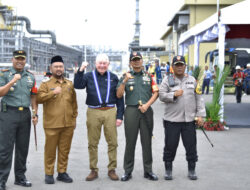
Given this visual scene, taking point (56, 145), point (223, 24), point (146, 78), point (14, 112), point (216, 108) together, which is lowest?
point (56, 145)

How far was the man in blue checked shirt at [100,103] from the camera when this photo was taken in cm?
491

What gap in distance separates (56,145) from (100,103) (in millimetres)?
895

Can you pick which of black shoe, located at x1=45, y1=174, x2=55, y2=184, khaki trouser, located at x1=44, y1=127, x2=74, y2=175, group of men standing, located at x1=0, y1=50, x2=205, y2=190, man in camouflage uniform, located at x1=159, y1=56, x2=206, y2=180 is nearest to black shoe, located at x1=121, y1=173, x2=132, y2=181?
group of men standing, located at x1=0, y1=50, x2=205, y2=190

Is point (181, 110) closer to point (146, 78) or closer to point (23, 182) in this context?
point (146, 78)

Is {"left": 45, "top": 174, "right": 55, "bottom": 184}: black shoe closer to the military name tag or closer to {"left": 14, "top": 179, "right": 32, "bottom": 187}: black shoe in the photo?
{"left": 14, "top": 179, "right": 32, "bottom": 187}: black shoe

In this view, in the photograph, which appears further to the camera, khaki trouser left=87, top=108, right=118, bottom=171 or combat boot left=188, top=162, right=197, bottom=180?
combat boot left=188, top=162, right=197, bottom=180

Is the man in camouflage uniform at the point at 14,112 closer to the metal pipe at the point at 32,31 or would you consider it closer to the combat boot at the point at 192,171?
the combat boot at the point at 192,171

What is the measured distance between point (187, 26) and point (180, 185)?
29901mm

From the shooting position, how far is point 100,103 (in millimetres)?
4895

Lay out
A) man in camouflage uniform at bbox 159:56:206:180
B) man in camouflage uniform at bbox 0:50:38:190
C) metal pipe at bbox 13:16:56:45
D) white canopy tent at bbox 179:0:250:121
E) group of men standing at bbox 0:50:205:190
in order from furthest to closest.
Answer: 1. metal pipe at bbox 13:16:56:45
2. white canopy tent at bbox 179:0:250:121
3. man in camouflage uniform at bbox 159:56:206:180
4. group of men standing at bbox 0:50:205:190
5. man in camouflage uniform at bbox 0:50:38:190

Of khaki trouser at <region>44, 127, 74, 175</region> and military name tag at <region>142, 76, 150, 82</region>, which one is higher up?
military name tag at <region>142, 76, 150, 82</region>

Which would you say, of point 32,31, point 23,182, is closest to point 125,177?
point 23,182

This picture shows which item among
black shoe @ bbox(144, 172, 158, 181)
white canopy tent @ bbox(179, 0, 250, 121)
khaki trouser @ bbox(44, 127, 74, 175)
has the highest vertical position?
white canopy tent @ bbox(179, 0, 250, 121)

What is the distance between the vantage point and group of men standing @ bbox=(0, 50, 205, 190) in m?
4.72
